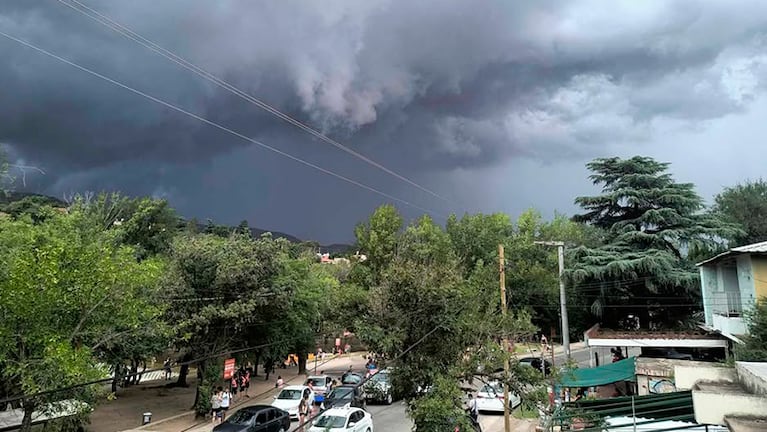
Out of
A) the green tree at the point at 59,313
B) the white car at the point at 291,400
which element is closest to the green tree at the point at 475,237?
the white car at the point at 291,400

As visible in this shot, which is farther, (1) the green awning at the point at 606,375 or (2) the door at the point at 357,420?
(1) the green awning at the point at 606,375

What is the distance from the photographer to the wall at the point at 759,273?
23109mm

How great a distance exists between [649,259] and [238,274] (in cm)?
2405

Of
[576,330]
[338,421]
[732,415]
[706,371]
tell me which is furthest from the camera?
[576,330]

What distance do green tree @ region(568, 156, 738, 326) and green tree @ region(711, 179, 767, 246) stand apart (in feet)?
41.1

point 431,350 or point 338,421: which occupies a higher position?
point 431,350

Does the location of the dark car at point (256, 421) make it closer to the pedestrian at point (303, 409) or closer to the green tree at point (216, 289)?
the pedestrian at point (303, 409)

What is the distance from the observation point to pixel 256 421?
1891 cm

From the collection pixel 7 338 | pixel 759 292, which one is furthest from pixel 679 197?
pixel 7 338

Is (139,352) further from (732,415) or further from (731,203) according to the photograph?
(731,203)

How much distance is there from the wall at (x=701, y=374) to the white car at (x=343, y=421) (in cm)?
1214

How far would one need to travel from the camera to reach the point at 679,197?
106 feet

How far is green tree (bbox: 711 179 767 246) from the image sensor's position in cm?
4278

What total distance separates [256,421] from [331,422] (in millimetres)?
2846
